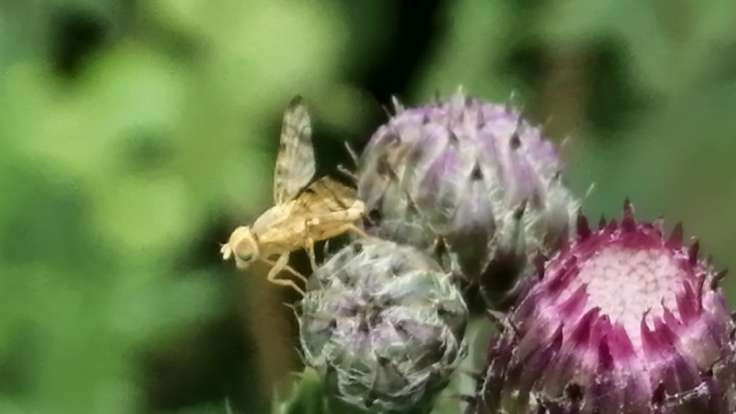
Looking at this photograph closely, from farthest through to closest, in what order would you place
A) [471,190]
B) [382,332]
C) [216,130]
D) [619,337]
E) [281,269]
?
[216,130]
[471,190]
[281,269]
[382,332]
[619,337]

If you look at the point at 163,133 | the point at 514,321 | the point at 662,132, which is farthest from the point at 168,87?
the point at 514,321

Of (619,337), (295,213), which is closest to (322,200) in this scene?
(295,213)

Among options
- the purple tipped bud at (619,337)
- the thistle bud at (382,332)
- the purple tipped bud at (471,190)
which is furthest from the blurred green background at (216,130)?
the purple tipped bud at (619,337)

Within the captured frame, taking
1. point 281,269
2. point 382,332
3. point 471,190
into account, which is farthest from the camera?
point 471,190

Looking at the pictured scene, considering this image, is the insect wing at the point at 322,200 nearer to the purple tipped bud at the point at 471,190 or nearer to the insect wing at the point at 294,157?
the insect wing at the point at 294,157

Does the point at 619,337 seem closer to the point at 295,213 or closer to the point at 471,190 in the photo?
the point at 471,190

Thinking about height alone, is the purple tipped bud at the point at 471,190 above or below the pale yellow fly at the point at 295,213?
above
